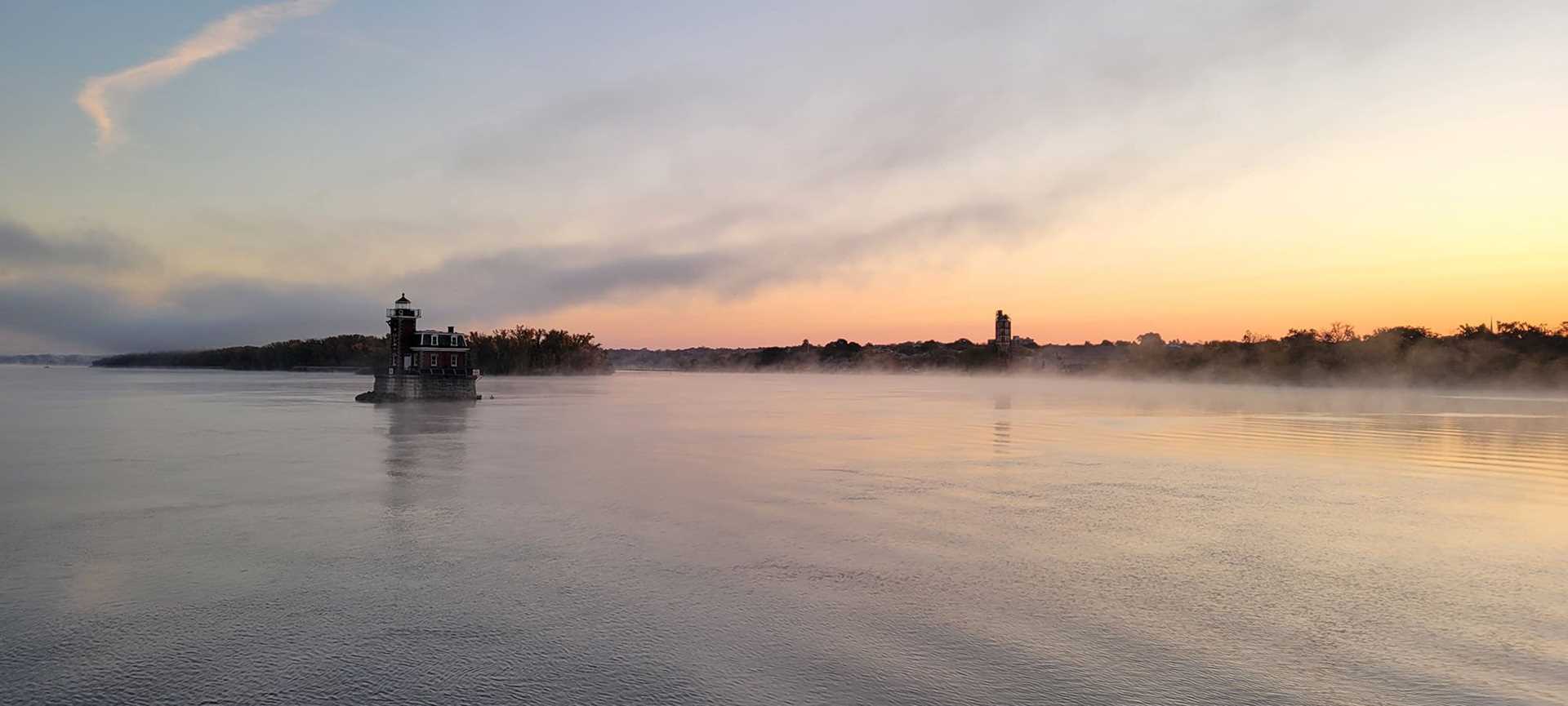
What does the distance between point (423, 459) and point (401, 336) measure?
1701 inches

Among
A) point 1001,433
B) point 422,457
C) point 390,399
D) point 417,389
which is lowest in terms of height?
point 1001,433

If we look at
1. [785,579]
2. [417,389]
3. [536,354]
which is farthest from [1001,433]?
[536,354]

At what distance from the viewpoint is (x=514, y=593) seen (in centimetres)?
927

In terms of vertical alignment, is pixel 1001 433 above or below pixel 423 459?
below

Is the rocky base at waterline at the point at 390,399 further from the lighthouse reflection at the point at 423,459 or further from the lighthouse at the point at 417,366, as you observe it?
the lighthouse reflection at the point at 423,459

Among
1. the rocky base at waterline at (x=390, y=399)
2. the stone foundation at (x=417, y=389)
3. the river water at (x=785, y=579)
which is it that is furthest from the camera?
the stone foundation at (x=417, y=389)

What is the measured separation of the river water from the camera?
21.9ft

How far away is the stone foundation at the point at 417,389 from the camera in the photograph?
59.8 m

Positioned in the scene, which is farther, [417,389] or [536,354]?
[536,354]

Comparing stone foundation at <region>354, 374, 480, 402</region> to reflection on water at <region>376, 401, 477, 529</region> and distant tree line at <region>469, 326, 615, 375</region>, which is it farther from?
distant tree line at <region>469, 326, 615, 375</region>

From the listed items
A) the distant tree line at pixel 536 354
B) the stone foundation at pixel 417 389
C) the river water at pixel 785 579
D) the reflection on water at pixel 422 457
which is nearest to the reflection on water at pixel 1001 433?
the river water at pixel 785 579

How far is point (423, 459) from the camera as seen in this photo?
2358 centimetres

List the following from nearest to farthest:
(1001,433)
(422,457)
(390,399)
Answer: (422,457), (1001,433), (390,399)

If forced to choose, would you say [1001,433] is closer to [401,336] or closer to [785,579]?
[785,579]
